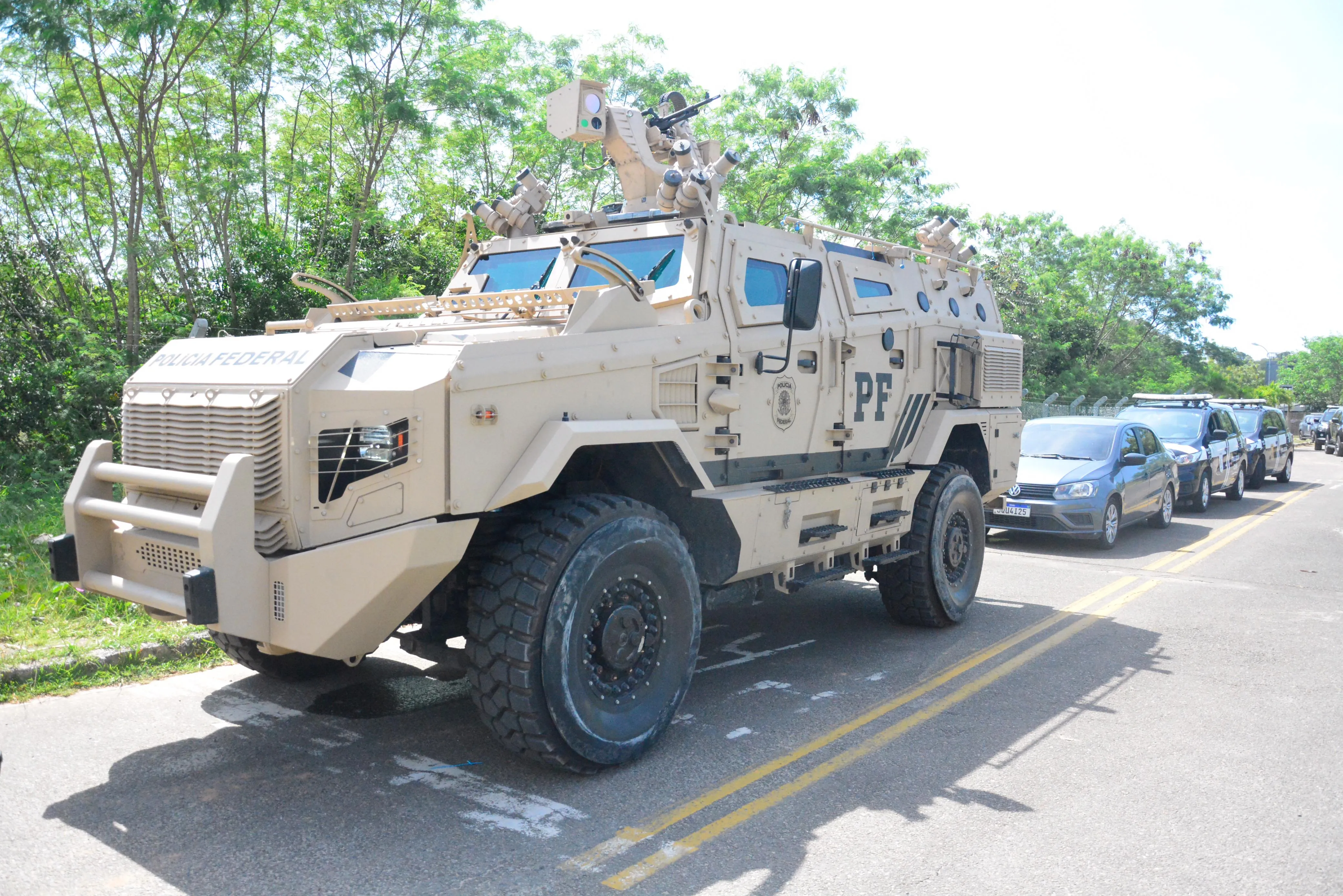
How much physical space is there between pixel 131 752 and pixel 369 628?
5.32 feet

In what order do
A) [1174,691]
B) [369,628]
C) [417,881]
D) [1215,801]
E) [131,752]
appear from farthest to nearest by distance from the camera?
[1174,691], [131,752], [1215,801], [369,628], [417,881]

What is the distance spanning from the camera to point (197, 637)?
6.25 meters

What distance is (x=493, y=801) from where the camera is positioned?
4156 millimetres

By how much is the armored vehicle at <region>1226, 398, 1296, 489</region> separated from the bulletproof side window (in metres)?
6.85

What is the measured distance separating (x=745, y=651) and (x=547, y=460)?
3.01 metres

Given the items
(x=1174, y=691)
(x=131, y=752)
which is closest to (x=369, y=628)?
(x=131, y=752)

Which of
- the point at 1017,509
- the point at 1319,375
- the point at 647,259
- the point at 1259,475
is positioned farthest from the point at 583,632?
the point at 1319,375

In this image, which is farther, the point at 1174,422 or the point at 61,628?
the point at 1174,422

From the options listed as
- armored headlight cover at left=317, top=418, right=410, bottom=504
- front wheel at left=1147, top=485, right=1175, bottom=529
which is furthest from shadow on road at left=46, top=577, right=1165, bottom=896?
front wheel at left=1147, top=485, right=1175, bottom=529

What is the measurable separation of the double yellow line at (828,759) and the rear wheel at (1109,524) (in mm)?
2798

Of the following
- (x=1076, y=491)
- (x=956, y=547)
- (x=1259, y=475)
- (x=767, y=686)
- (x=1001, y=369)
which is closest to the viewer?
(x=767, y=686)

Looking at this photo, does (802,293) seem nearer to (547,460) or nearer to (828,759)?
(547,460)

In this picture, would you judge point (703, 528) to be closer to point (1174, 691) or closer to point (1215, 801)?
point (1215, 801)

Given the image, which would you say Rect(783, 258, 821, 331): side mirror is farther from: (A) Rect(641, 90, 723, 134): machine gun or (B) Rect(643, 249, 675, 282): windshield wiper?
(A) Rect(641, 90, 723, 134): machine gun
